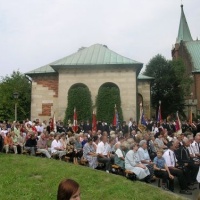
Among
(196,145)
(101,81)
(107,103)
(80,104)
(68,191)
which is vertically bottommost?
(196,145)

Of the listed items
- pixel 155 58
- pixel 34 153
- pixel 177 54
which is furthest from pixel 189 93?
pixel 34 153

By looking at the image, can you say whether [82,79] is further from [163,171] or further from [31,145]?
[163,171]

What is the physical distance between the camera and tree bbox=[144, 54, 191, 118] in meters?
51.9

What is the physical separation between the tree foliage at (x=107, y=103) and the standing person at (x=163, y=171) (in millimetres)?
18558

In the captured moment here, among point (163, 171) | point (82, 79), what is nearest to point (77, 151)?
point (163, 171)

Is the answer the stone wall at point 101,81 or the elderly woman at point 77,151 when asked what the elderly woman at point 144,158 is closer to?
the elderly woman at point 77,151

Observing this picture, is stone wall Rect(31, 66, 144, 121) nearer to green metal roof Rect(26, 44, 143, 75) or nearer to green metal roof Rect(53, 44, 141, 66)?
green metal roof Rect(26, 44, 143, 75)

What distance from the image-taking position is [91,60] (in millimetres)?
34562

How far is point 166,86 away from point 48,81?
2269cm

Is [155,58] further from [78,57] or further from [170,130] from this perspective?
[170,130]

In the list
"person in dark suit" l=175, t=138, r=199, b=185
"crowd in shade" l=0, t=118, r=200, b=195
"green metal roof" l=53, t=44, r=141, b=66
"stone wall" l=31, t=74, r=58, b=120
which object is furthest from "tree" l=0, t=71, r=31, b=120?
"person in dark suit" l=175, t=138, r=199, b=185

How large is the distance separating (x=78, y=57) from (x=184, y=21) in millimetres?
56278

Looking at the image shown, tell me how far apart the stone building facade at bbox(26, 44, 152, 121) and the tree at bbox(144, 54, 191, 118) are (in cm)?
1853

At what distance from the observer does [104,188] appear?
36.5 ft
